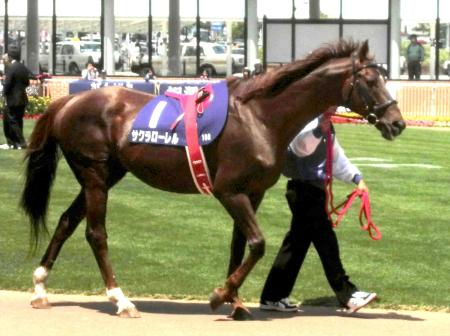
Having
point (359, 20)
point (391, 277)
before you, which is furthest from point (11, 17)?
point (391, 277)

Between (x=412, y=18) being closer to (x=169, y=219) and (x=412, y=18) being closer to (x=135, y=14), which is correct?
(x=135, y=14)

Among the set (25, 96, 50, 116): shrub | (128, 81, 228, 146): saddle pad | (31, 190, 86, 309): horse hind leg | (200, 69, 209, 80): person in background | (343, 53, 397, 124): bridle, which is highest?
(343, 53, 397, 124): bridle

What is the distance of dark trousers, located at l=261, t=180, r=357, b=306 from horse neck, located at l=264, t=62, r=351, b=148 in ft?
1.56

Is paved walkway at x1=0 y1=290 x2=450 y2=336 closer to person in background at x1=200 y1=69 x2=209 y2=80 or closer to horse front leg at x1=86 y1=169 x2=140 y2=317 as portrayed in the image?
horse front leg at x1=86 y1=169 x2=140 y2=317

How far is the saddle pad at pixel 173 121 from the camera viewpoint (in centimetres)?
886

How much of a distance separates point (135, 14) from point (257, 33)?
3.98 metres

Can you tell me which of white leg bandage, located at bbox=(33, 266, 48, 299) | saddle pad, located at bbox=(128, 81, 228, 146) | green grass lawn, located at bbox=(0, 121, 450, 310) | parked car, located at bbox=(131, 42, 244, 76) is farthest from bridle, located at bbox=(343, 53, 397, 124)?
parked car, located at bbox=(131, 42, 244, 76)

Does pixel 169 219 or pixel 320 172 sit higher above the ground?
pixel 320 172

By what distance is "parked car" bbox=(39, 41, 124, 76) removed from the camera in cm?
4550

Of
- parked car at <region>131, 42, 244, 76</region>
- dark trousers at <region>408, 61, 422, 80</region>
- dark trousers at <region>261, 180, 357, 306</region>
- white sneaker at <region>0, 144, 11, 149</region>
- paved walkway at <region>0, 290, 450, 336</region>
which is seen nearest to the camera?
paved walkway at <region>0, 290, 450, 336</region>

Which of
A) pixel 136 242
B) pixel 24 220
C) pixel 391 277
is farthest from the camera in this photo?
pixel 24 220

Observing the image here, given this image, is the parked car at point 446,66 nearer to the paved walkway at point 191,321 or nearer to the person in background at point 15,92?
the person in background at point 15,92

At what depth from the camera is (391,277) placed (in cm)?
1084

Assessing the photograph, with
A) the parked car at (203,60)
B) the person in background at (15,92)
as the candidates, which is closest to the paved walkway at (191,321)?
the person in background at (15,92)
